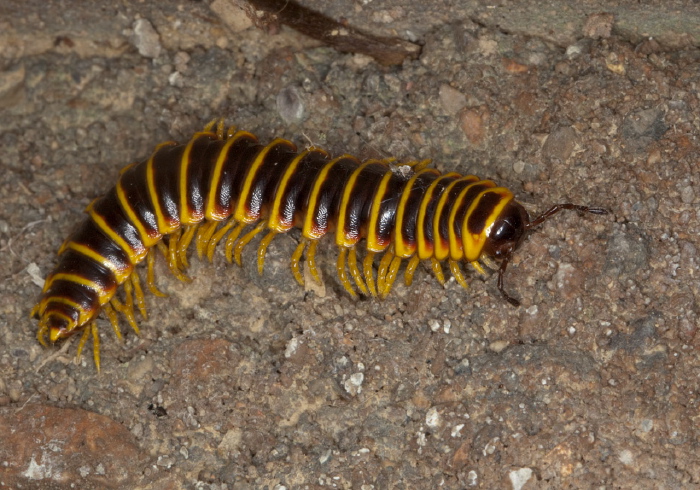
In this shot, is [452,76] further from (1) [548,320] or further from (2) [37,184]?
(2) [37,184]

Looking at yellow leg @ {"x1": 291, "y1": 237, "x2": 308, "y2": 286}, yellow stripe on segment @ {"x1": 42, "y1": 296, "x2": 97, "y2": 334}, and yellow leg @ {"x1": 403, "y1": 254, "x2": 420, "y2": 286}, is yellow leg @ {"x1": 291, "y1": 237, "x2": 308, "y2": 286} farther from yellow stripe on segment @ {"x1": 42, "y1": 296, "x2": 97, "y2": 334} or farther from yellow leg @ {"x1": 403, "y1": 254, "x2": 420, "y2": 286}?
yellow stripe on segment @ {"x1": 42, "y1": 296, "x2": 97, "y2": 334}

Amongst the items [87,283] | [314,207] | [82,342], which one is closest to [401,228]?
[314,207]

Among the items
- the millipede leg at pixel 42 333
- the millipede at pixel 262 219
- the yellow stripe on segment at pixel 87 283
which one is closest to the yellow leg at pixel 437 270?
the millipede at pixel 262 219

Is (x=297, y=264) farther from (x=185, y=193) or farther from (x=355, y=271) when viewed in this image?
(x=185, y=193)

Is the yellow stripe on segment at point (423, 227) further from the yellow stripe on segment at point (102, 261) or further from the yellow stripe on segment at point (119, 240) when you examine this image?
the yellow stripe on segment at point (102, 261)

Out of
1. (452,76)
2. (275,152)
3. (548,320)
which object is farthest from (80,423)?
(452,76)

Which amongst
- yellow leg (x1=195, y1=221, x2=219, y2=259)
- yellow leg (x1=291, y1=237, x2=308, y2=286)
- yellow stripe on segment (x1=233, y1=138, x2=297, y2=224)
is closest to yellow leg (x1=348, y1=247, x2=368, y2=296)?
yellow leg (x1=291, y1=237, x2=308, y2=286)
